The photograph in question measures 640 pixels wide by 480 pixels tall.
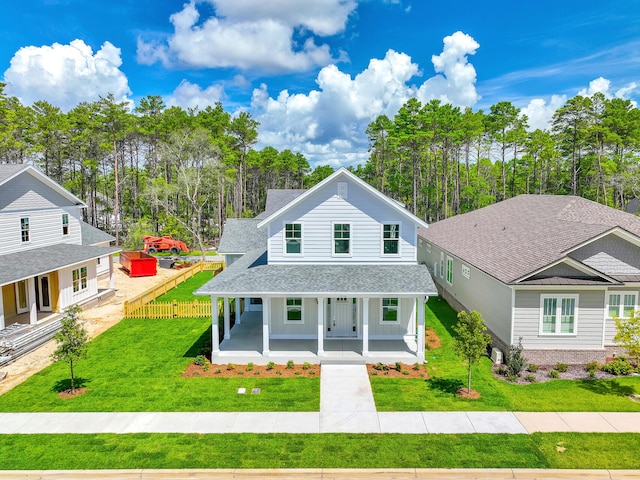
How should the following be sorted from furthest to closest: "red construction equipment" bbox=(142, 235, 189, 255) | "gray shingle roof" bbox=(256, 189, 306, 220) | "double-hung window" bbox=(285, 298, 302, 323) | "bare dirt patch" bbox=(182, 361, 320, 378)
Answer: "red construction equipment" bbox=(142, 235, 189, 255)
"gray shingle roof" bbox=(256, 189, 306, 220)
"double-hung window" bbox=(285, 298, 302, 323)
"bare dirt patch" bbox=(182, 361, 320, 378)

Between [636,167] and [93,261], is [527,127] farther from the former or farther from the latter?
[93,261]

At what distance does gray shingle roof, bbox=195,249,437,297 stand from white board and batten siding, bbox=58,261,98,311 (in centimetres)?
1169

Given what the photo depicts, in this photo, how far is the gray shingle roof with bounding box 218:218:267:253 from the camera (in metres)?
24.7

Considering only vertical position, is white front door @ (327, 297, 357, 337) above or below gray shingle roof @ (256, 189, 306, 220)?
below

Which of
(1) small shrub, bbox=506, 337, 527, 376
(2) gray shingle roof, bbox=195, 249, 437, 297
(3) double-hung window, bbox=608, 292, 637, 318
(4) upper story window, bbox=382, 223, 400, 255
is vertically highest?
(4) upper story window, bbox=382, 223, 400, 255

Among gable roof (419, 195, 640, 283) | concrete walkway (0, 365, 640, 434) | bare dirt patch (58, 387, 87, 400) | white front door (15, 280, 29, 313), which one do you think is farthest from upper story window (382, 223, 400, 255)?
white front door (15, 280, 29, 313)

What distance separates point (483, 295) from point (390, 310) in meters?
4.82

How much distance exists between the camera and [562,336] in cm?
1652

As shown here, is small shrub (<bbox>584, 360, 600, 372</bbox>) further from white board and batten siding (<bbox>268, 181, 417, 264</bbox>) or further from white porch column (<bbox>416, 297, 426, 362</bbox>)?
white board and batten siding (<bbox>268, 181, 417, 264</bbox>)

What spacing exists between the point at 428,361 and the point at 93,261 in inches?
876

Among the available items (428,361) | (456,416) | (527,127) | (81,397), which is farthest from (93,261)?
(527,127)

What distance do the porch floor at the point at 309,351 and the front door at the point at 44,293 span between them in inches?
488

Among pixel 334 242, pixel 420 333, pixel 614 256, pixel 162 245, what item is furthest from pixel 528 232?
pixel 162 245

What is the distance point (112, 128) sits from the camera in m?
47.4
